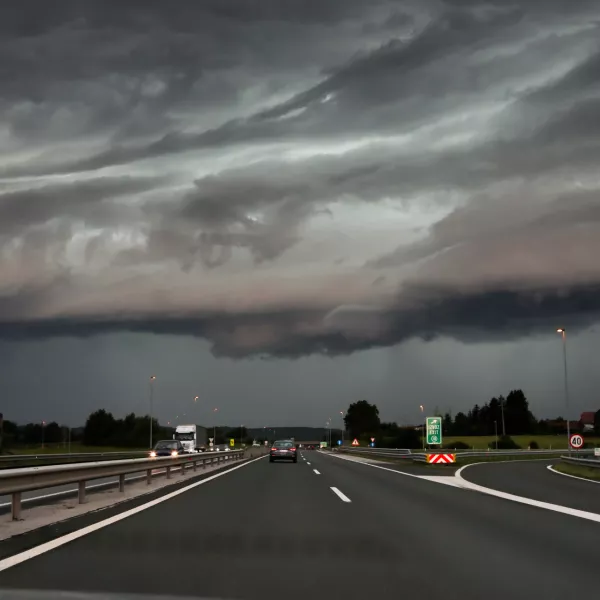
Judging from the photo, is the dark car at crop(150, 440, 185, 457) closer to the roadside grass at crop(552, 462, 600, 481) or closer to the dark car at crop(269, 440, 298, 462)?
the dark car at crop(269, 440, 298, 462)

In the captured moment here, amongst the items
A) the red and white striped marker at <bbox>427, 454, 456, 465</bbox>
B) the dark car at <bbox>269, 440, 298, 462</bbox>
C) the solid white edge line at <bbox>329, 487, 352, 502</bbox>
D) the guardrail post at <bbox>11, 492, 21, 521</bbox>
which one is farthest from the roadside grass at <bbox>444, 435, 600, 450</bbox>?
the guardrail post at <bbox>11, 492, 21, 521</bbox>

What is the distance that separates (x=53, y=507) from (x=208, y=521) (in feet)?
13.2

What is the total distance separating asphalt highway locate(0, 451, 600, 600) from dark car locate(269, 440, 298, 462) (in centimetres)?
3111

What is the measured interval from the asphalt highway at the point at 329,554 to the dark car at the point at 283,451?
102ft

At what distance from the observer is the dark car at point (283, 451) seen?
47125mm

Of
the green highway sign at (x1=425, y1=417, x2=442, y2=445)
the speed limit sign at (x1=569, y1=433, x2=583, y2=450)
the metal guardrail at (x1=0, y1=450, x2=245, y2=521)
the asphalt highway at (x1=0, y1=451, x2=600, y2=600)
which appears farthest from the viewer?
the green highway sign at (x1=425, y1=417, x2=442, y2=445)

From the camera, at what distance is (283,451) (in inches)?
1861

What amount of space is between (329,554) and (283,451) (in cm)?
3825

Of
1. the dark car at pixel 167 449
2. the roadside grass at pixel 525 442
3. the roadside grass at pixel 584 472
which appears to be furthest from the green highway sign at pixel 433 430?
the roadside grass at pixel 525 442

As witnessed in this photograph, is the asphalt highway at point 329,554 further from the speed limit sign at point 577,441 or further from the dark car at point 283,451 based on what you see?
the dark car at point 283,451

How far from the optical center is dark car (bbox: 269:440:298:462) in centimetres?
4712

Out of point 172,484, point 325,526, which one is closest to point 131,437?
point 172,484

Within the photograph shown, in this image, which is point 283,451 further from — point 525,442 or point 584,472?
point 525,442

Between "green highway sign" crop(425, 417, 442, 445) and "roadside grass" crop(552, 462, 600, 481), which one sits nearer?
"roadside grass" crop(552, 462, 600, 481)
